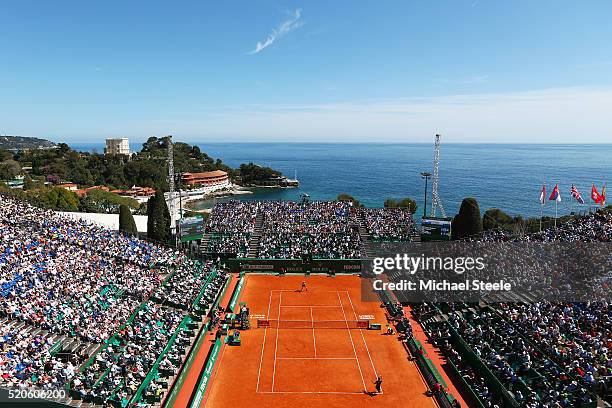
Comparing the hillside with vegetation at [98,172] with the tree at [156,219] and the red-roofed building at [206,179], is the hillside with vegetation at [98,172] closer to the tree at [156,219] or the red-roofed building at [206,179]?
the red-roofed building at [206,179]

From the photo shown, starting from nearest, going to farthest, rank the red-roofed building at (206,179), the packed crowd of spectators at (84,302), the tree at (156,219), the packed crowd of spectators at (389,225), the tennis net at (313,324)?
1. the packed crowd of spectators at (84,302)
2. the tennis net at (313,324)
3. the tree at (156,219)
4. the packed crowd of spectators at (389,225)
5. the red-roofed building at (206,179)

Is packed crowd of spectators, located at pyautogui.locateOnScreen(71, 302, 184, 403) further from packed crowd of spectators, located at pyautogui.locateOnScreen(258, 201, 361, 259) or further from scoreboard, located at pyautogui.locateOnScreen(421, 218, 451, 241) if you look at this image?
→ scoreboard, located at pyautogui.locateOnScreen(421, 218, 451, 241)

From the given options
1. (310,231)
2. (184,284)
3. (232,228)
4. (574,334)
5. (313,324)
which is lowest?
(313,324)

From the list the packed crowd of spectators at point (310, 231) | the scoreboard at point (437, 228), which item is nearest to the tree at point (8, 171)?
the packed crowd of spectators at point (310, 231)

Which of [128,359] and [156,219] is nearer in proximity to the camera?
[128,359]

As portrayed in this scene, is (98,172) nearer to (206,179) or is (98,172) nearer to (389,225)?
(206,179)

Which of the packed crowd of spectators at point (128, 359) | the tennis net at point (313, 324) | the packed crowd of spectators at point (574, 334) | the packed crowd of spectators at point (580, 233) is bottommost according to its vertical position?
the tennis net at point (313, 324)

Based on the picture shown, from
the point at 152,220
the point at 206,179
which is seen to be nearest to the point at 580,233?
the point at 152,220
